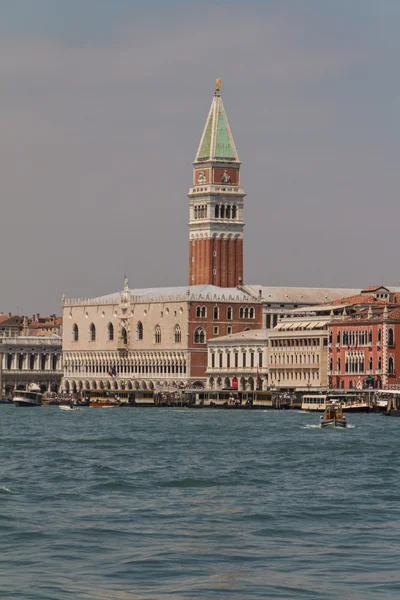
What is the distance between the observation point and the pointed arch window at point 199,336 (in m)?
166

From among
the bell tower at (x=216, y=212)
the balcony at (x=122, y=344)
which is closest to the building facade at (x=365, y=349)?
the bell tower at (x=216, y=212)

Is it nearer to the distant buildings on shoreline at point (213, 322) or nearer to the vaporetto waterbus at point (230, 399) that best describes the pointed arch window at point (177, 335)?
the distant buildings on shoreline at point (213, 322)

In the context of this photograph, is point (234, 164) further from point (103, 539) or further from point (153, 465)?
point (103, 539)

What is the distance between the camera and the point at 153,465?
5219 cm

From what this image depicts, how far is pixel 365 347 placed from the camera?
138 m

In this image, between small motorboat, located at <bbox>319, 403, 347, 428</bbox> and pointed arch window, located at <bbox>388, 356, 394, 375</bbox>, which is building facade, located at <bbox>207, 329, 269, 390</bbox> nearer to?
pointed arch window, located at <bbox>388, 356, 394, 375</bbox>

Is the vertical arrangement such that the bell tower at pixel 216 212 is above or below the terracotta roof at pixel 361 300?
above

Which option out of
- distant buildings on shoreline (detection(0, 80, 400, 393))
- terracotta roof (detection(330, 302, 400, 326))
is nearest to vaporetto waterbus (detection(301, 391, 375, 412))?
terracotta roof (detection(330, 302, 400, 326))

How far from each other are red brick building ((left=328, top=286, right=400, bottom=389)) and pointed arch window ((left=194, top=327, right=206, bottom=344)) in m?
20.6

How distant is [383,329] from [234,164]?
45.3 m

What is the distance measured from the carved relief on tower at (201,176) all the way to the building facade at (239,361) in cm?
1931

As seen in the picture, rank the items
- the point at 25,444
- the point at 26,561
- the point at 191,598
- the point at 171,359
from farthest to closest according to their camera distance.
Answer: the point at 171,359
the point at 25,444
the point at 26,561
the point at 191,598

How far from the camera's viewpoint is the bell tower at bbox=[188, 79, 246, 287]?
174000 millimetres

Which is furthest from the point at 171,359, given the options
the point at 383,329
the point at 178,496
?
the point at 178,496
